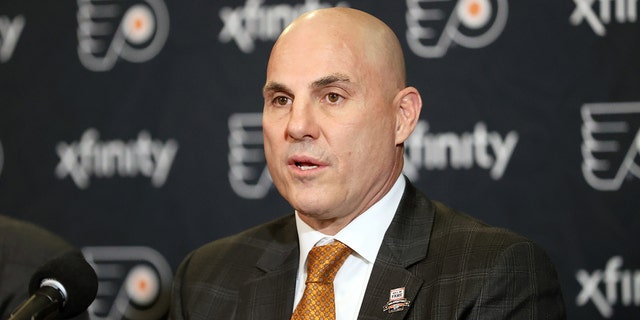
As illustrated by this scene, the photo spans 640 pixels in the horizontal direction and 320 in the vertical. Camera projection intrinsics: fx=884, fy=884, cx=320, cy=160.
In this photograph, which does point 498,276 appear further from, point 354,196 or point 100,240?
point 100,240

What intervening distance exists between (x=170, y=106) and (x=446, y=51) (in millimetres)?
979

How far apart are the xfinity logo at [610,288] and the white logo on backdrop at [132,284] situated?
54.7 inches

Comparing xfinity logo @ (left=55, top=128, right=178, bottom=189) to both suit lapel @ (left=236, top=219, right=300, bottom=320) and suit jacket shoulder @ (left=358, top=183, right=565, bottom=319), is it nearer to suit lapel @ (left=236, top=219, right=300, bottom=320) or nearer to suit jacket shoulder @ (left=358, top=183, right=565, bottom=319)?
suit lapel @ (left=236, top=219, right=300, bottom=320)

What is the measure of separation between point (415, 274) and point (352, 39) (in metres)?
0.57

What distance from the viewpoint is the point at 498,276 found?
1969 millimetres

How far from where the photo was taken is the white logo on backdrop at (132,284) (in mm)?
3064

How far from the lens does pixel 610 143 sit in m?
2.63

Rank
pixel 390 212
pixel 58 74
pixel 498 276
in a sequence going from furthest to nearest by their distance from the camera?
pixel 58 74, pixel 390 212, pixel 498 276

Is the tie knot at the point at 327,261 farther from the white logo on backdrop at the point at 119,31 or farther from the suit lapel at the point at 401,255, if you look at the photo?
the white logo on backdrop at the point at 119,31

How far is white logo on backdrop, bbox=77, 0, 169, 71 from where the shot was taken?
3.10 meters

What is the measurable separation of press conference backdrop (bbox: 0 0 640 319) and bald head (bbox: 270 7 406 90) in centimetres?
68

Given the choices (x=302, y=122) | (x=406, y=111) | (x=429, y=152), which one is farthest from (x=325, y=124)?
(x=429, y=152)

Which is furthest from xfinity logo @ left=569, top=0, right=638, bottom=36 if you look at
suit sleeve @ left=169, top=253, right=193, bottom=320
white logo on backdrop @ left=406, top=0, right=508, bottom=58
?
suit sleeve @ left=169, top=253, right=193, bottom=320

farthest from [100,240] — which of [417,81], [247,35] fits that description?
[417,81]
